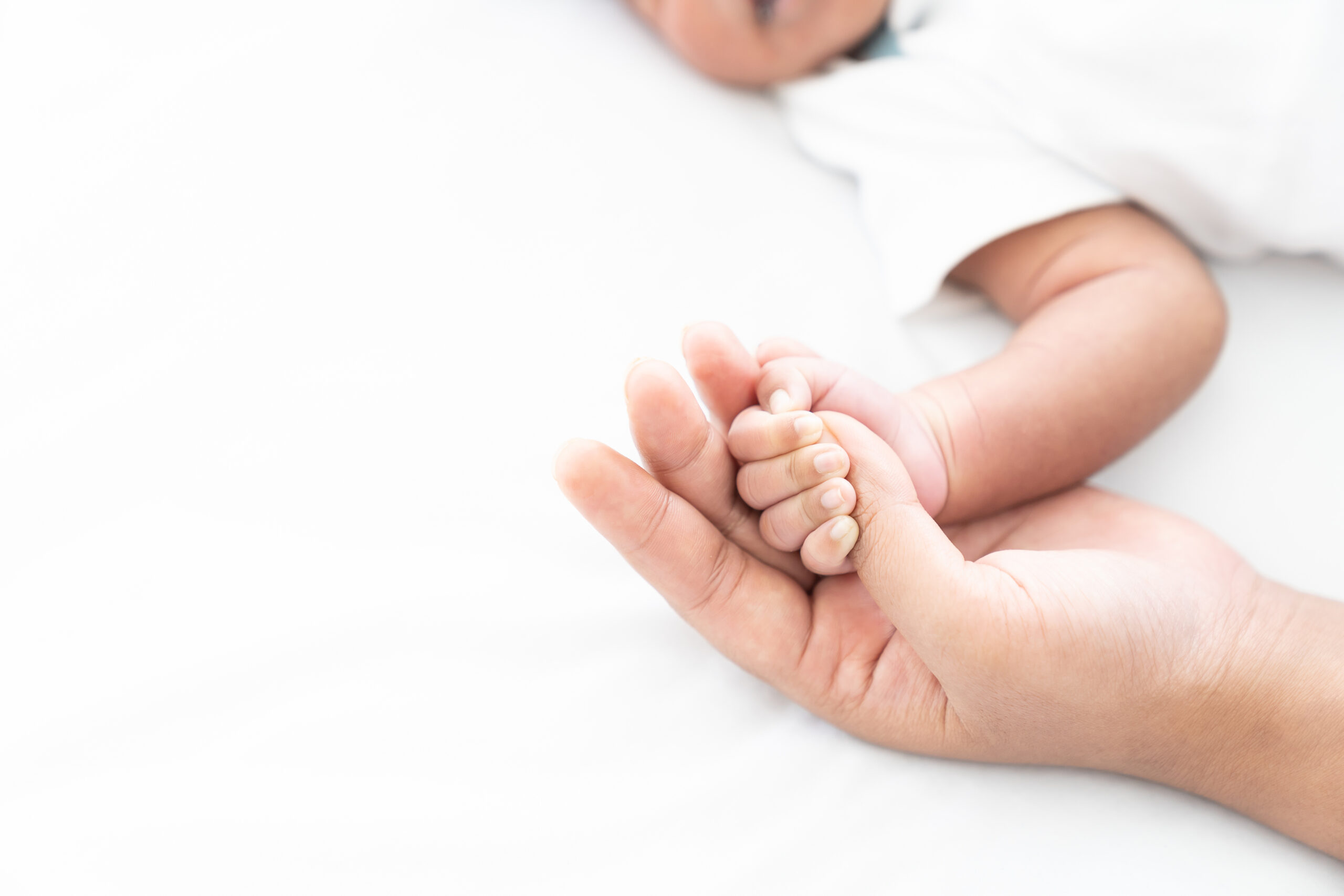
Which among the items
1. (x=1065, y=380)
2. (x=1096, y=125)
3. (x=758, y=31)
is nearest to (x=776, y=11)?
(x=758, y=31)

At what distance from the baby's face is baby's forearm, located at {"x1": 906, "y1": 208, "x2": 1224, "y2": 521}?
33 cm

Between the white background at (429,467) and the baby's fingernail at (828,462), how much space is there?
18cm

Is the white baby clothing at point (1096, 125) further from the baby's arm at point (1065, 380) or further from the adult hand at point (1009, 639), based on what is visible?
the adult hand at point (1009, 639)

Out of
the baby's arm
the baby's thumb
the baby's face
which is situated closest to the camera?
the baby's thumb

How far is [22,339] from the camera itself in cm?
70

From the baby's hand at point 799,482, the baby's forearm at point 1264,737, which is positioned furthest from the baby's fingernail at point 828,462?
the baby's forearm at point 1264,737

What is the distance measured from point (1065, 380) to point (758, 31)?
0.46 metres

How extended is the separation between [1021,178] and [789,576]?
44 cm

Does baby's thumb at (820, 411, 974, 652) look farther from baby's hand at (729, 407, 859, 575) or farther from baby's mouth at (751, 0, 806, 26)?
baby's mouth at (751, 0, 806, 26)

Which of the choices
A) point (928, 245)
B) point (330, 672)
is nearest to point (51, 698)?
point (330, 672)

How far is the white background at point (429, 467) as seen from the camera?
57cm

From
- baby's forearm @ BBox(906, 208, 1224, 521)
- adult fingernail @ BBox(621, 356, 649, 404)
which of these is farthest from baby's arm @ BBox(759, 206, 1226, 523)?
adult fingernail @ BBox(621, 356, 649, 404)

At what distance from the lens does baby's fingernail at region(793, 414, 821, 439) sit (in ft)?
1.84

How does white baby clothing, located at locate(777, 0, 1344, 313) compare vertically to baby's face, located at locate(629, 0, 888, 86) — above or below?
below
